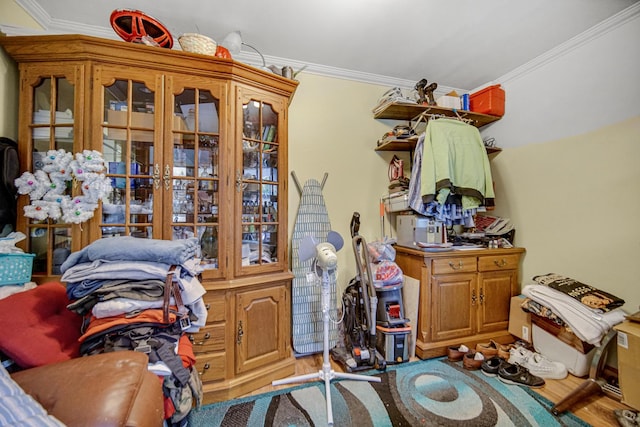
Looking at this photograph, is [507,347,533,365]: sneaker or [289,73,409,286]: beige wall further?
[289,73,409,286]: beige wall

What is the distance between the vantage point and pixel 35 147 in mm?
1532

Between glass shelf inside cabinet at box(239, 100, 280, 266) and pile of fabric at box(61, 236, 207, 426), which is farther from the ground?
glass shelf inside cabinet at box(239, 100, 280, 266)

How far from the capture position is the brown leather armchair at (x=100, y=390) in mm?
663

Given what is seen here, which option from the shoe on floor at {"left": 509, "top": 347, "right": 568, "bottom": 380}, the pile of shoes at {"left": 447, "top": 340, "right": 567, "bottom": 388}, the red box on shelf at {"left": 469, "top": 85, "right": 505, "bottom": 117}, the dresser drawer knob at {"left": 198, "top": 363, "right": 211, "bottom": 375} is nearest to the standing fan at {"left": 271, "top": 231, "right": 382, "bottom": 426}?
the dresser drawer knob at {"left": 198, "top": 363, "right": 211, "bottom": 375}

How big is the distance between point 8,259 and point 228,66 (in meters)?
1.61

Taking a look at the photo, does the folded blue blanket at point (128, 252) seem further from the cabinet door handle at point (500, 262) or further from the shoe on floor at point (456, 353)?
the cabinet door handle at point (500, 262)

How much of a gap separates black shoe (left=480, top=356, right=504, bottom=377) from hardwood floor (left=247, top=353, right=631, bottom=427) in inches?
9.6

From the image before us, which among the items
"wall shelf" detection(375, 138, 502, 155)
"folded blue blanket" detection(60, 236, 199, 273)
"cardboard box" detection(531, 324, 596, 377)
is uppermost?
"wall shelf" detection(375, 138, 502, 155)

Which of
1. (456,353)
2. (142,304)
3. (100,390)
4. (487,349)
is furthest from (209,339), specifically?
(487,349)

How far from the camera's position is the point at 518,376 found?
1828 mm

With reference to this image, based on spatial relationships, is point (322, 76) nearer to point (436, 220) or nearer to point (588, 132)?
point (436, 220)

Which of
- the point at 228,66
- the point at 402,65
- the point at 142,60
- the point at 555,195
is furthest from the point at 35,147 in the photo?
the point at 555,195

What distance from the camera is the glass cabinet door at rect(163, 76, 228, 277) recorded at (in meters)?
1.66

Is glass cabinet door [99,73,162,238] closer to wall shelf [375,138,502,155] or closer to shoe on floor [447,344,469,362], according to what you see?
wall shelf [375,138,502,155]
